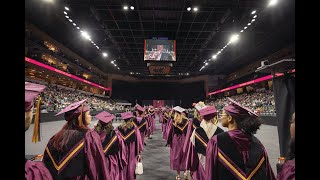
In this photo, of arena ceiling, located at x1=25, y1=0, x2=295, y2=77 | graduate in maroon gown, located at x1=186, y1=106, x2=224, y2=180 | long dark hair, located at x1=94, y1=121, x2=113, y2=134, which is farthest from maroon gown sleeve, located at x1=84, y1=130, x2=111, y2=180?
arena ceiling, located at x1=25, y1=0, x2=295, y2=77

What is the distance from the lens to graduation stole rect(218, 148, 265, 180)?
7.18 ft

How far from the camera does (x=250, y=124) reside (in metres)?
2.26

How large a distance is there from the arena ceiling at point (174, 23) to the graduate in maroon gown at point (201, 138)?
11.2 m

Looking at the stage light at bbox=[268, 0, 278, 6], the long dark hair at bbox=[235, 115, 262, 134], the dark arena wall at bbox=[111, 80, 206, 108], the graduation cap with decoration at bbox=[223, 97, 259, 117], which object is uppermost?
the stage light at bbox=[268, 0, 278, 6]

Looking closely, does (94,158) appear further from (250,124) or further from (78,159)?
(250,124)

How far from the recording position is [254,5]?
13562mm

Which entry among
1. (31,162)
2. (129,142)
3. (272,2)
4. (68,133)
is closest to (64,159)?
(68,133)

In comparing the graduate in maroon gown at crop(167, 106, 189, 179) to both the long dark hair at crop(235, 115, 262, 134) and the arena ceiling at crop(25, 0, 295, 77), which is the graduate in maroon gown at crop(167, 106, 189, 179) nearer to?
the long dark hair at crop(235, 115, 262, 134)

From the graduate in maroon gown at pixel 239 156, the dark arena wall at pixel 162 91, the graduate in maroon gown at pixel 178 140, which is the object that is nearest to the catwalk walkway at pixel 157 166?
the graduate in maroon gown at pixel 178 140

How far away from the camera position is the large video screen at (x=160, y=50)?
16.3 metres

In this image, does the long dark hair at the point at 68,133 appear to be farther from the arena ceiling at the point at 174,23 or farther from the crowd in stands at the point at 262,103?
the arena ceiling at the point at 174,23

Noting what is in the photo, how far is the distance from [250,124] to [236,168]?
466 millimetres
